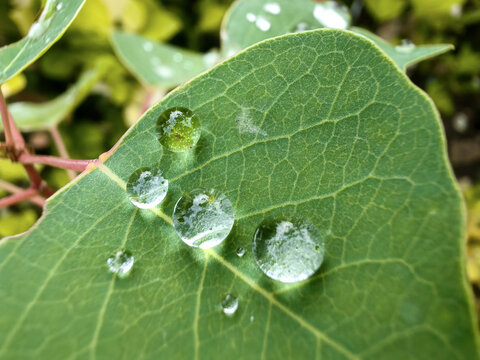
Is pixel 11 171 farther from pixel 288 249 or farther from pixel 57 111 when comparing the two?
pixel 288 249

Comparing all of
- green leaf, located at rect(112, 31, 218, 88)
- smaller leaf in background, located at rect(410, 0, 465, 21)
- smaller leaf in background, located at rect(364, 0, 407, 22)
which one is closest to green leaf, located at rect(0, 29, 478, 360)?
green leaf, located at rect(112, 31, 218, 88)

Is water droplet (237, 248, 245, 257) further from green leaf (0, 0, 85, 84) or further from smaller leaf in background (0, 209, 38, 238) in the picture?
smaller leaf in background (0, 209, 38, 238)

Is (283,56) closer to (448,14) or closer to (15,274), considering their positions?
(15,274)

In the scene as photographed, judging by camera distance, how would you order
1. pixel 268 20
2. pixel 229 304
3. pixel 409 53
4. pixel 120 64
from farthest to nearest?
pixel 120 64
pixel 268 20
pixel 409 53
pixel 229 304

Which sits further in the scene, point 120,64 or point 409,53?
point 120,64

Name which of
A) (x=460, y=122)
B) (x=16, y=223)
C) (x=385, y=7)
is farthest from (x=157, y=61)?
(x=460, y=122)

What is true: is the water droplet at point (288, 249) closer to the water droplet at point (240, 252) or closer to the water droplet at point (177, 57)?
the water droplet at point (240, 252)
